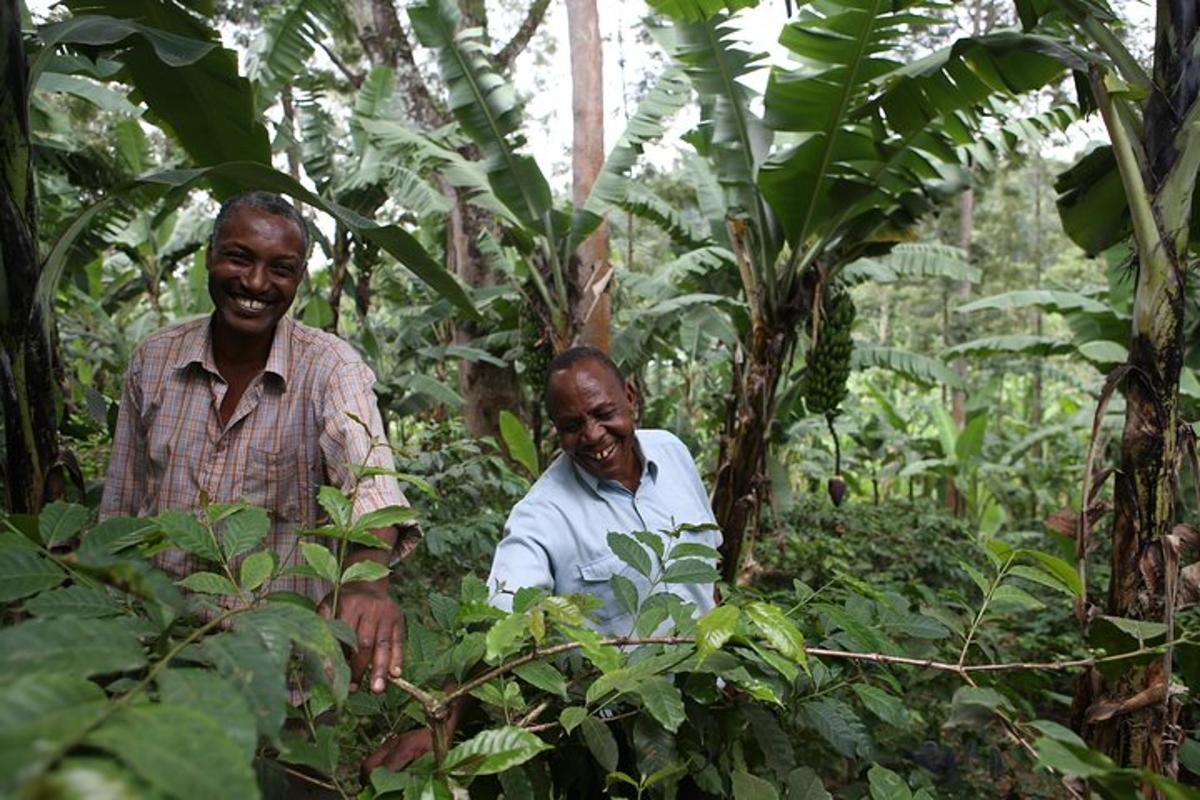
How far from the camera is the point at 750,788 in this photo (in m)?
1.14

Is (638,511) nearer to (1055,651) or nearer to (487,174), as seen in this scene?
(487,174)

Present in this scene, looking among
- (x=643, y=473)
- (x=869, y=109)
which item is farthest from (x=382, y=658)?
(x=869, y=109)

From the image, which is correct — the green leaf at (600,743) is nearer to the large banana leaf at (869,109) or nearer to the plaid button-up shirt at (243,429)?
the plaid button-up shirt at (243,429)

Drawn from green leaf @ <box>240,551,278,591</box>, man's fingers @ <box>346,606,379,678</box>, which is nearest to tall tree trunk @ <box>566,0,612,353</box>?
man's fingers @ <box>346,606,379,678</box>

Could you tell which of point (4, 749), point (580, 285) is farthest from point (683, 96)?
point (4, 749)

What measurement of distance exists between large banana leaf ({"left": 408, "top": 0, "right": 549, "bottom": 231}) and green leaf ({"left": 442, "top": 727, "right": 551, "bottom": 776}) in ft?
13.7

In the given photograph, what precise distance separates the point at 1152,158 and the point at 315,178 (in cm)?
487

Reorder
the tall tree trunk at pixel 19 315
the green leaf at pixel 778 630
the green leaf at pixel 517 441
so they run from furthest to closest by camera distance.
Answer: the green leaf at pixel 517 441 → the tall tree trunk at pixel 19 315 → the green leaf at pixel 778 630

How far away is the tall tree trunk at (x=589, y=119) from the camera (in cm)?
598

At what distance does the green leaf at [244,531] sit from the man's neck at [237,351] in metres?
0.94

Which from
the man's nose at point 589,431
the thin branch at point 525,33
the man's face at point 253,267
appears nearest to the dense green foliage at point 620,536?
the man's face at point 253,267

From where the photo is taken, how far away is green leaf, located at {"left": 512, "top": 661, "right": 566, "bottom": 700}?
1012mm

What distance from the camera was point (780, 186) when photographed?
12.9ft

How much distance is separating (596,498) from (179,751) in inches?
66.9
